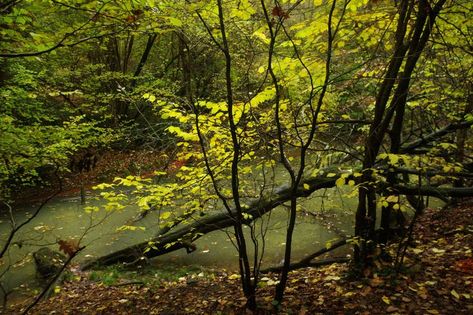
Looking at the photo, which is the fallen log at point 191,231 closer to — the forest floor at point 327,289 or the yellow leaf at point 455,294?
the forest floor at point 327,289

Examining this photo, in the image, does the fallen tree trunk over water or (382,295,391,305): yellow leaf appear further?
the fallen tree trunk over water

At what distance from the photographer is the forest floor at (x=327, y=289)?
3.74 m

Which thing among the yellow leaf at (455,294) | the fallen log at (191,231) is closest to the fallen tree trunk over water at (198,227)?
the fallen log at (191,231)

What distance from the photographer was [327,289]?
14.2 feet

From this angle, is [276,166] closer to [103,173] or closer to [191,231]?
[191,231]

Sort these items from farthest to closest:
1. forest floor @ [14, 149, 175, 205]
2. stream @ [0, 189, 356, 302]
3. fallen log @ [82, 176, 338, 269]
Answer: forest floor @ [14, 149, 175, 205] → stream @ [0, 189, 356, 302] → fallen log @ [82, 176, 338, 269]

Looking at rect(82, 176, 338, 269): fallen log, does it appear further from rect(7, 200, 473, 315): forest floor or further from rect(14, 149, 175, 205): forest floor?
rect(14, 149, 175, 205): forest floor

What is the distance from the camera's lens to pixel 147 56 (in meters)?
19.3

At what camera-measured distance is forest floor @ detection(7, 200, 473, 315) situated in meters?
3.74

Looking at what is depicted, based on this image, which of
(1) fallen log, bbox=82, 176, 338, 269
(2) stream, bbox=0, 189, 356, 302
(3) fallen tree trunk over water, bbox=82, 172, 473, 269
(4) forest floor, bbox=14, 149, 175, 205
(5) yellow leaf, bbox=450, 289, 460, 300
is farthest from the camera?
(4) forest floor, bbox=14, 149, 175, 205

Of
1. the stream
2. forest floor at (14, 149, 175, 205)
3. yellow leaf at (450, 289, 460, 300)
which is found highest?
forest floor at (14, 149, 175, 205)

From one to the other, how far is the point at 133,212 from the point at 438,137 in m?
8.93

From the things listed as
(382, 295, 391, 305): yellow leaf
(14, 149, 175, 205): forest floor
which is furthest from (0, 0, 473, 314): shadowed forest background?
(14, 149, 175, 205): forest floor

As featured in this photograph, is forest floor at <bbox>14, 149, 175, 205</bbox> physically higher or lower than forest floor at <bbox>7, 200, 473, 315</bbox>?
higher
